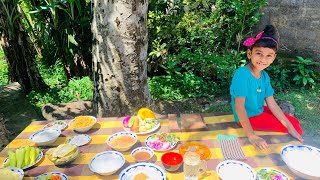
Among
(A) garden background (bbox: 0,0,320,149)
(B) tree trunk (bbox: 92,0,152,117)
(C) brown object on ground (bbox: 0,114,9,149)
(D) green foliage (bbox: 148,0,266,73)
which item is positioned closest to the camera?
(B) tree trunk (bbox: 92,0,152,117)

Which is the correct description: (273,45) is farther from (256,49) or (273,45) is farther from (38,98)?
(38,98)

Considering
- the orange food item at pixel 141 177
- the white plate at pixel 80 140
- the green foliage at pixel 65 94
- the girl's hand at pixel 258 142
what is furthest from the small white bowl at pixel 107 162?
the green foliage at pixel 65 94

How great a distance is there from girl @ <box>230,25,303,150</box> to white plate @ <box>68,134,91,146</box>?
52.2 inches

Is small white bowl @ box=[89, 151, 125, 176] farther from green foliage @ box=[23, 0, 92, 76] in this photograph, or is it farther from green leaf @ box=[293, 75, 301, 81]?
green leaf @ box=[293, 75, 301, 81]

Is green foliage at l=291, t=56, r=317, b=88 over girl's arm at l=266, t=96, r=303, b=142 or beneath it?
beneath

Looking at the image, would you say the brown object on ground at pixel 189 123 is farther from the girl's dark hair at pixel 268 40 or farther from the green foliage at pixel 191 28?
the green foliage at pixel 191 28

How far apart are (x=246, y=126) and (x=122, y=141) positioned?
105 cm

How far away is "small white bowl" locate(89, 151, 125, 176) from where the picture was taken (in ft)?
6.00

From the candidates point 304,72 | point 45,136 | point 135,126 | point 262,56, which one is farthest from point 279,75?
point 45,136

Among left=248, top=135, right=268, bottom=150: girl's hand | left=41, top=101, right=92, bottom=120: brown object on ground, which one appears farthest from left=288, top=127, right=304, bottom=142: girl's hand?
left=41, top=101, right=92, bottom=120: brown object on ground

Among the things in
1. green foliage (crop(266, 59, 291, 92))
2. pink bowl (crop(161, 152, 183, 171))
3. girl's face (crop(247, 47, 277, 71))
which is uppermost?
girl's face (crop(247, 47, 277, 71))

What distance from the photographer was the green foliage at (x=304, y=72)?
5.08 m

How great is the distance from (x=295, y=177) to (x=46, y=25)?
18.3 ft

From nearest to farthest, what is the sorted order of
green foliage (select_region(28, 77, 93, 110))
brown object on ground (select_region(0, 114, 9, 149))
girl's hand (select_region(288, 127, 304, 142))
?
girl's hand (select_region(288, 127, 304, 142)) → brown object on ground (select_region(0, 114, 9, 149)) → green foliage (select_region(28, 77, 93, 110))
